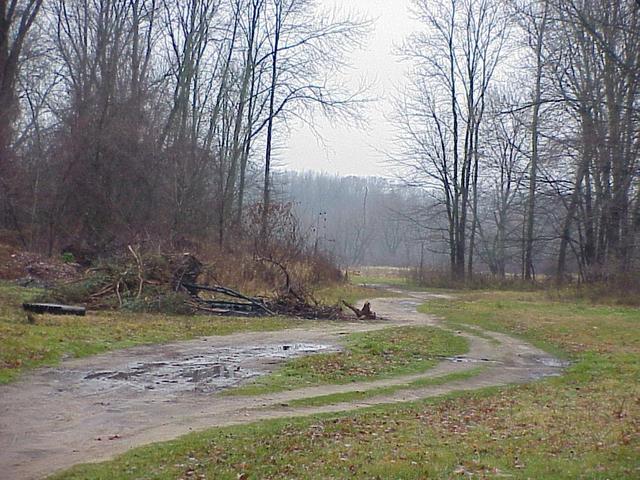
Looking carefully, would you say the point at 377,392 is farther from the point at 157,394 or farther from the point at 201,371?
the point at 157,394

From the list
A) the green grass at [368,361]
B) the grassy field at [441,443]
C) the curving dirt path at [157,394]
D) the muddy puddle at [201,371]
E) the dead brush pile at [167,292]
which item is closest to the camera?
the grassy field at [441,443]

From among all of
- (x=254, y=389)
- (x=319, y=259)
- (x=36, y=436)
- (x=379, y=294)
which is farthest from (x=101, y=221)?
(x=36, y=436)

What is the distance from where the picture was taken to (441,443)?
831 cm

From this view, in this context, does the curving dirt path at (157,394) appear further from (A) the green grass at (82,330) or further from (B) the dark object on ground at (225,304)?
(B) the dark object on ground at (225,304)

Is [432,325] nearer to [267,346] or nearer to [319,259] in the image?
[267,346]

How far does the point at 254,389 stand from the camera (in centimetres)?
1184

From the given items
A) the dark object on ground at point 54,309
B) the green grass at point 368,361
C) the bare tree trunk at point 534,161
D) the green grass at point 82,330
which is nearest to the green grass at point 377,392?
the green grass at point 368,361

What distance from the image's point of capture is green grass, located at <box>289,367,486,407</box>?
11.1 meters

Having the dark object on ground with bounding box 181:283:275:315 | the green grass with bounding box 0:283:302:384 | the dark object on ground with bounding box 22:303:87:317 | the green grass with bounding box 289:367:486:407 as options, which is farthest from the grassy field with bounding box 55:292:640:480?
the dark object on ground with bounding box 181:283:275:315

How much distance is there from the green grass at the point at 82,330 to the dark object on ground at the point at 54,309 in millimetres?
213

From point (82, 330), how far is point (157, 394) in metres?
5.57

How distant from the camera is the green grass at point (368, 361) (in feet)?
41.6

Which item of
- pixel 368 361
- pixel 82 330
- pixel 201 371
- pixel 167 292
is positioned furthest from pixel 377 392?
pixel 167 292

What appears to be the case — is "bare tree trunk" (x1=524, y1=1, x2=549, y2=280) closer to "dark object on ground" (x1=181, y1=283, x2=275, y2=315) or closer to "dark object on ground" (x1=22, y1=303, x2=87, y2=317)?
"dark object on ground" (x1=181, y1=283, x2=275, y2=315)
